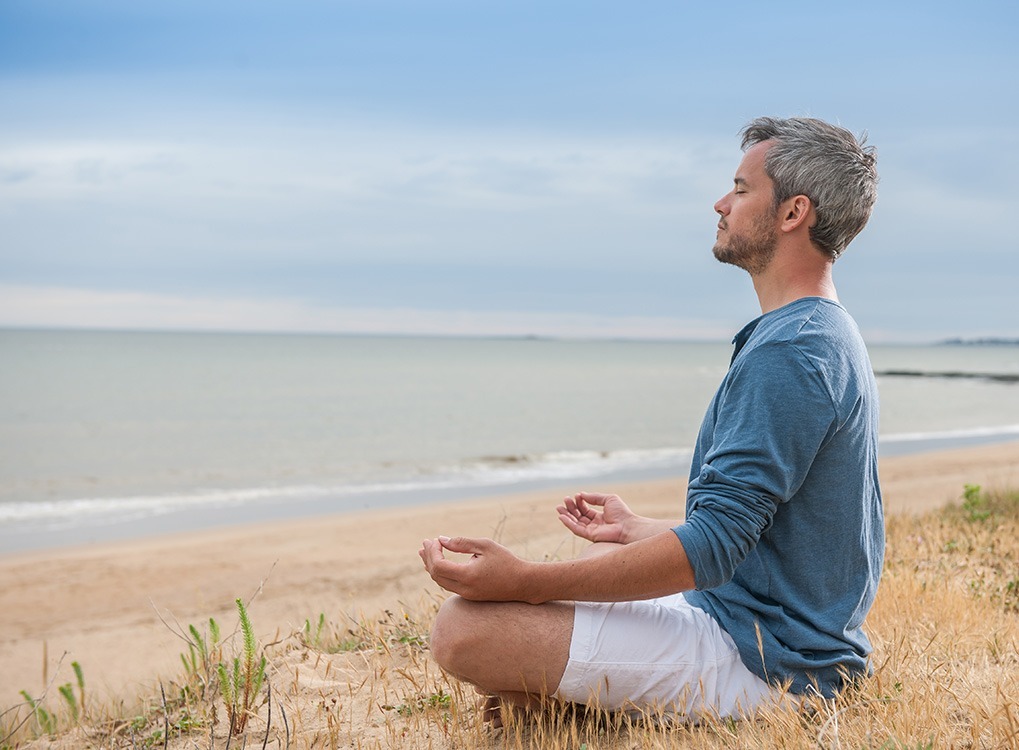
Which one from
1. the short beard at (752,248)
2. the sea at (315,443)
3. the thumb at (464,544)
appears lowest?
the sea at (315,443)

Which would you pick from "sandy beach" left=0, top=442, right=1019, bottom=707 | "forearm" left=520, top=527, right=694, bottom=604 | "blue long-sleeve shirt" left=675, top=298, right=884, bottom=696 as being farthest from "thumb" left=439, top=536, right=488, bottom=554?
"sandy beach" left=0, top=442, right=1019, bottom=707

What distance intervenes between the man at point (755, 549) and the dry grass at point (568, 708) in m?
0.14

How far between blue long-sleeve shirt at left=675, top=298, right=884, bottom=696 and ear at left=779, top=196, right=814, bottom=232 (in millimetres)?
238

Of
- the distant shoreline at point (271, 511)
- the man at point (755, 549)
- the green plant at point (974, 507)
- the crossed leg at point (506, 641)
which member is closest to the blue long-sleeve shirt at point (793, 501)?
the man at point (755, 549)

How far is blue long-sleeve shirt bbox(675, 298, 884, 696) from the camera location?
103 inches

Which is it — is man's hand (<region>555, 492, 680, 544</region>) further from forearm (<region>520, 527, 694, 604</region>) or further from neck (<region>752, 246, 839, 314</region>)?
neck (<region>752, 246, 839, 314</region>)

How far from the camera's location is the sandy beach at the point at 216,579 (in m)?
8.27

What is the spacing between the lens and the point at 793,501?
280cm

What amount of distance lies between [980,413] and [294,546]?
121ft

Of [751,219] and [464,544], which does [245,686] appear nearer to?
[464,544]

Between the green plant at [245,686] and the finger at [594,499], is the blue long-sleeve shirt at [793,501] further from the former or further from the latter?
the green plant at [245,686]

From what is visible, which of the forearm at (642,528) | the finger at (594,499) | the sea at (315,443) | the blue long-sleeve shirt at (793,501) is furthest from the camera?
the sea at (315,443)

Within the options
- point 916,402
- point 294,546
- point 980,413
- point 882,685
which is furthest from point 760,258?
point 916,402

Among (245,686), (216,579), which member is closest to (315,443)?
(216,579)
